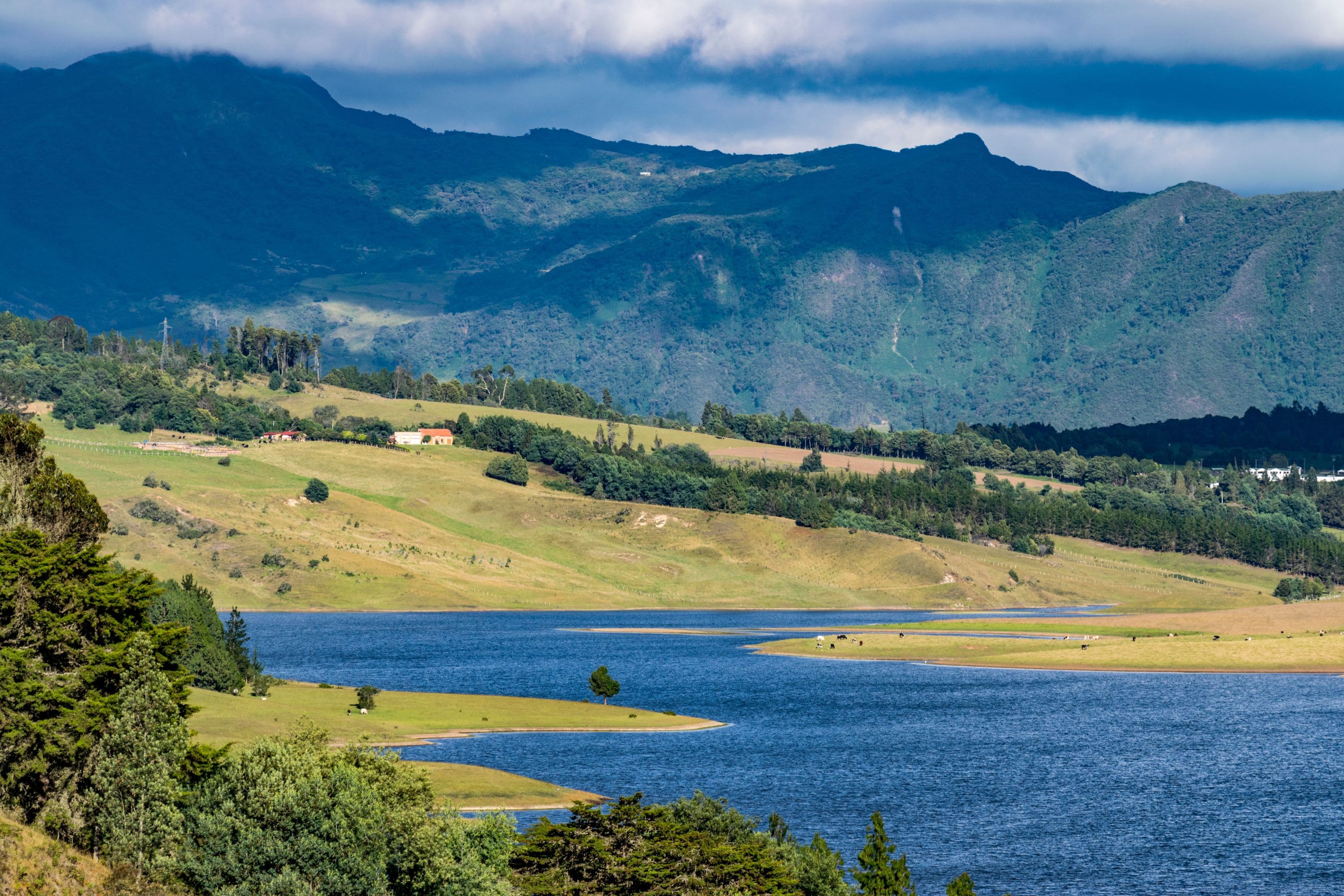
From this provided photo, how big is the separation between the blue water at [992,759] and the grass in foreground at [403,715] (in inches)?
146

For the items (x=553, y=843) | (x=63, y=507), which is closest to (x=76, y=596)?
(x=63, y=507)

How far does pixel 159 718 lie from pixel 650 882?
737 inches

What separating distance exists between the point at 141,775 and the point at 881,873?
2646 centimetres

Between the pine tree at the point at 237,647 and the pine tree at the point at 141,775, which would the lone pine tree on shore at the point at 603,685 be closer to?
the pine tree at the point at 237,647

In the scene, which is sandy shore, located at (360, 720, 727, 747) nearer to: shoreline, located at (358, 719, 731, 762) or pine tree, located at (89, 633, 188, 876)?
shoreline, located at (358, 719, 731, 762)

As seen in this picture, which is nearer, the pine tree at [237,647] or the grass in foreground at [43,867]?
the grass in foreground at [43,867]

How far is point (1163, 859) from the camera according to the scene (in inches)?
2761

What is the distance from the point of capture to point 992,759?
98188mm

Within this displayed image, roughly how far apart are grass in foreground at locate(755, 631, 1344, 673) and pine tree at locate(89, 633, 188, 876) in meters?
124

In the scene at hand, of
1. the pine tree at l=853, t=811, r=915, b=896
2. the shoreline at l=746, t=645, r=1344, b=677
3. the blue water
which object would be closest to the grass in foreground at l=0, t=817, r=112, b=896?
the pine tree at l=853, t=811, r=915, b=896

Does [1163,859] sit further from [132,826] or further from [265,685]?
[265,685]

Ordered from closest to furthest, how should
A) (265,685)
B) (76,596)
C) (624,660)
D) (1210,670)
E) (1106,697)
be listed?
(76,596) < (265,685) < (1106,697) < (1210,670) < (624,660)

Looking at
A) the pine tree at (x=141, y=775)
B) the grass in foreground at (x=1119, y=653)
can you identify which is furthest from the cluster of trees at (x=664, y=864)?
the grass in foreground at (x=1119, y=653)

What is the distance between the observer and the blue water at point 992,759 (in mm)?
70188
